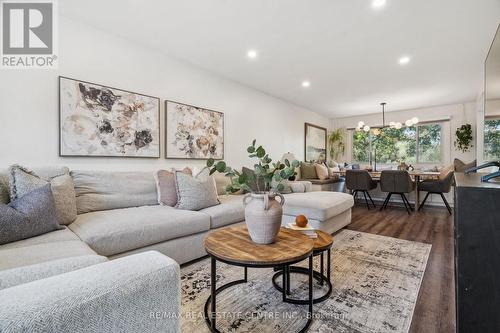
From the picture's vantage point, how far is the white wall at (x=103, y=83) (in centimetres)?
207

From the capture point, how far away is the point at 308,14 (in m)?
2.25

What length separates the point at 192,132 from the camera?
3357mm

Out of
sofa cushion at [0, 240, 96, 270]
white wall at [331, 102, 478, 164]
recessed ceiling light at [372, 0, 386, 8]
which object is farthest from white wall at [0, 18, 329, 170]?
white wall at [331, 102, 478, 164]

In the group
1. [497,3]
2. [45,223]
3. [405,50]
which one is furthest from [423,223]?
[45,223]

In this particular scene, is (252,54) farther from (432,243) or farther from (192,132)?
(432,243)

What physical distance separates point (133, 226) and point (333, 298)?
1.58 m

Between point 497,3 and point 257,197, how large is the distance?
2.66m

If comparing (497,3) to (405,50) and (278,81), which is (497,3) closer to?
(405,50)

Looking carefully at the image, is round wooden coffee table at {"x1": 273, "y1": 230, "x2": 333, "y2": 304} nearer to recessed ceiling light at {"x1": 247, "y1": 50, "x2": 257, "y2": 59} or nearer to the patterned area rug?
the patterned area rug

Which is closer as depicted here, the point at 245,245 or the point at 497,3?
the point at 245,245

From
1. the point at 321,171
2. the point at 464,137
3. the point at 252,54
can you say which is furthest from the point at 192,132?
the point at 464,137

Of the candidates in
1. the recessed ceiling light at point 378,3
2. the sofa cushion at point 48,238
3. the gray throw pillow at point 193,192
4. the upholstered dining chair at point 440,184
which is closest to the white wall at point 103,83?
the gray throw pillow at point 193,192

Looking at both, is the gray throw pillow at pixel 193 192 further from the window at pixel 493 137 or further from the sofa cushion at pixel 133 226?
the window at pixel 493 137

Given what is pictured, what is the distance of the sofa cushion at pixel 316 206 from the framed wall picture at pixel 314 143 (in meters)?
2.81
